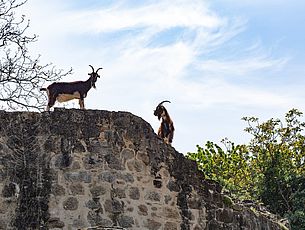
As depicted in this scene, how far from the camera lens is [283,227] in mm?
12359

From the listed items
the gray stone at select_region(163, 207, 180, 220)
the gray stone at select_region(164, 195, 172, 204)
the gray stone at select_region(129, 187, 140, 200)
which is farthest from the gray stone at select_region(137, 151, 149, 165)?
the gray stone at select_region(163, 207, 180, 220)

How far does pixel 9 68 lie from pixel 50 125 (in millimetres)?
3730

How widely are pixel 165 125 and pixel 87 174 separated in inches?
73.6

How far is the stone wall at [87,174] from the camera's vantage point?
8.27 metres

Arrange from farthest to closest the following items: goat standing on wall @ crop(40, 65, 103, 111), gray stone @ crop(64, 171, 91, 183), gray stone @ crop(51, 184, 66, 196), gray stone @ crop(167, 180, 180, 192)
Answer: goat standing on wall @ crop(40, 65, 103, 111), gray stone @ crop(167, 180, 180, 192), gray stone @ crop(64, 171, 91, 183), gray stone @ crop(51, 184, 66, 196)

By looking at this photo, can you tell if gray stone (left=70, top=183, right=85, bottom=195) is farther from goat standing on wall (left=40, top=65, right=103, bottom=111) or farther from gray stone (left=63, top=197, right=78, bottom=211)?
goat standing on wall (left=40, top=65, right=103, bottom=111)

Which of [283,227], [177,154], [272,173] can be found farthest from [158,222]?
[272,173]

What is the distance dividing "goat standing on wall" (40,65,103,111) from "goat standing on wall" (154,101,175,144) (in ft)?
3.67

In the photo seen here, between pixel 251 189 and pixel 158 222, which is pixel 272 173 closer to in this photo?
pixel 251 189

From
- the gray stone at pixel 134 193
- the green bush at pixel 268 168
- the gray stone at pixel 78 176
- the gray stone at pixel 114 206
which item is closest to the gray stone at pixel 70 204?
the gray stone at pixel 78 176

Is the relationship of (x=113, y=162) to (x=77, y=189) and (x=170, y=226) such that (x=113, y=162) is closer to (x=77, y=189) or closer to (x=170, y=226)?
(x=77, y=189)

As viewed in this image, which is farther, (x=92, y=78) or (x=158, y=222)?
(x=92, y=78)

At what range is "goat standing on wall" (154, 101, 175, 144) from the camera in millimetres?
9969

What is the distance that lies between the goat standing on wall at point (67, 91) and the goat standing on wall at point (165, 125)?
1118mm
